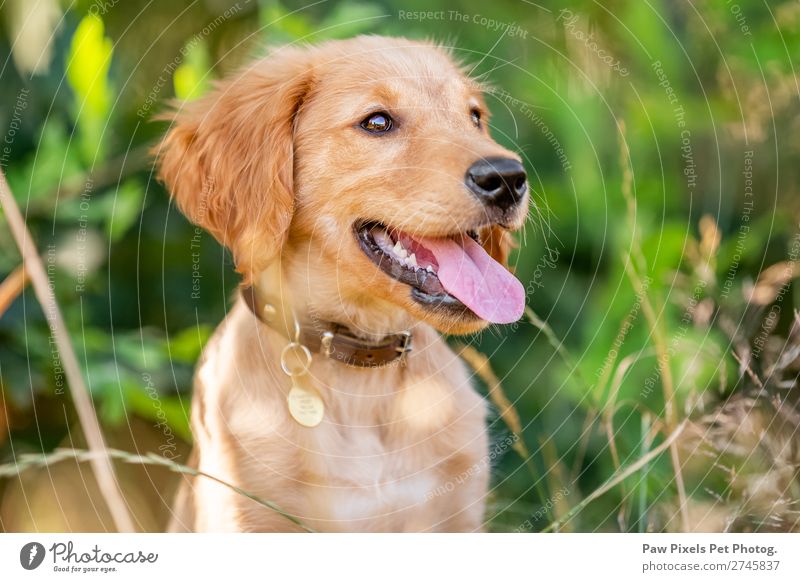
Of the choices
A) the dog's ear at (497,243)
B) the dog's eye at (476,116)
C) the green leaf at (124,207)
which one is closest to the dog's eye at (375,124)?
the dog's eye at (476,116)

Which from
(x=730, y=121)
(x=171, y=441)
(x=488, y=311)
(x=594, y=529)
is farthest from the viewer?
(x=730, y=121)

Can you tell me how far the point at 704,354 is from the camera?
388cm

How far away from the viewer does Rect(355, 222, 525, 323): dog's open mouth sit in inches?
113

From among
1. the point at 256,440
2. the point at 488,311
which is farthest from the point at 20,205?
the point at 488,311

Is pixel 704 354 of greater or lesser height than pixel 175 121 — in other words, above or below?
below

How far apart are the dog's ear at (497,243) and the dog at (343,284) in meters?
0.03

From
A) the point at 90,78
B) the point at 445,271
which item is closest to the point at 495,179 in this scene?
the point at 445,271

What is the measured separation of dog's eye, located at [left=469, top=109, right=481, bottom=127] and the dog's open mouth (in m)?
0.45

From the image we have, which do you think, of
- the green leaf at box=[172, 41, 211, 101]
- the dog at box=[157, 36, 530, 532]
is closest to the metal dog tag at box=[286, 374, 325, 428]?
the dog at box=[157, 36, 530, 532]

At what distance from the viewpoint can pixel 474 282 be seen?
9.52ft

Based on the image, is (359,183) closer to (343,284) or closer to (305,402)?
(343,284)

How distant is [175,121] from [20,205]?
842 millimetres

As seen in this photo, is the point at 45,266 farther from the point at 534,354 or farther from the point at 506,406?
the point at 534,354

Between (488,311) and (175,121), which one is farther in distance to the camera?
(175,121)
